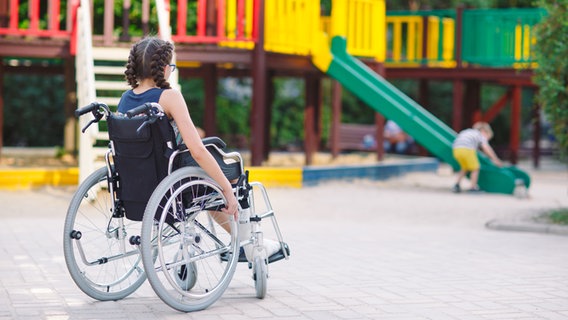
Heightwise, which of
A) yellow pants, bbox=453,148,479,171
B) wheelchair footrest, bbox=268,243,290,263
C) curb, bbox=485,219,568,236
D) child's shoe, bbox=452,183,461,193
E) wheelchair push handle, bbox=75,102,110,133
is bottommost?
child's shoe, bbox=452,183,461,193

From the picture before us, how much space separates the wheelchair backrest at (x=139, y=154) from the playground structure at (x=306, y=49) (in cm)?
639

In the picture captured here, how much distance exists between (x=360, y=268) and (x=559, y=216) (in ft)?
13.0

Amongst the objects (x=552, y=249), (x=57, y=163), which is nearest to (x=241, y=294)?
(x=552, y=249)

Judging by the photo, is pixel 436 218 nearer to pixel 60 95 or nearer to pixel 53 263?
pixel 53 263

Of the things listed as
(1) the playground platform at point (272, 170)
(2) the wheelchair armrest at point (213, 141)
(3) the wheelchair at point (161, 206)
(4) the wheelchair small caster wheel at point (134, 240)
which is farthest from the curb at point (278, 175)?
(4) the wheelchair small caster wheel at point (134, 240)

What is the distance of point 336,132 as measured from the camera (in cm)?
A: 1858

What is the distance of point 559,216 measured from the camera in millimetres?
10633

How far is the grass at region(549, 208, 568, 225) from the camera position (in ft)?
34.2

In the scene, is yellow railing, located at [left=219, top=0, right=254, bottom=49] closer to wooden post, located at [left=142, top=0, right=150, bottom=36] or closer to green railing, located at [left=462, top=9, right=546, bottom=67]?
wooden post, located at [left=142, top=0, right=150, bottom=36]

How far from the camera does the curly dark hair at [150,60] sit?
557 cm

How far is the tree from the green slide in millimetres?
3543

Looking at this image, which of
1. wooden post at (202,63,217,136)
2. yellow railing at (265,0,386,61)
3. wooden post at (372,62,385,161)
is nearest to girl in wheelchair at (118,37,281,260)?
wooden post at (202,63,217,136)

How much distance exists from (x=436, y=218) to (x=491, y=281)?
4.43 meters

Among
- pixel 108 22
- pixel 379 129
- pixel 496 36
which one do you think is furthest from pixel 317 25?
pixel 496 36
